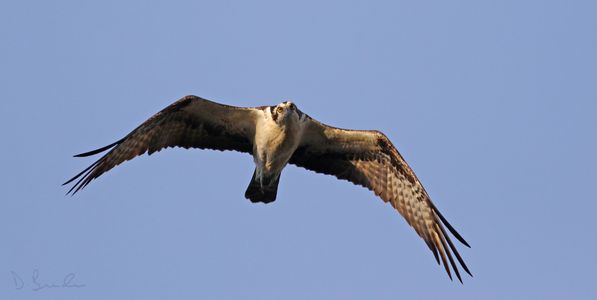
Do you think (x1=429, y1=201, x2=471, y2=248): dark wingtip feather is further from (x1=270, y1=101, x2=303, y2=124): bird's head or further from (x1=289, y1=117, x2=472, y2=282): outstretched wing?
(x1=270, y1=101, x2=303, y2=124): bird's head

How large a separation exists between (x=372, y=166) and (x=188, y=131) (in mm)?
2859

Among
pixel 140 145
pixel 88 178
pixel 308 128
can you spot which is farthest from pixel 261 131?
pixel 88 178

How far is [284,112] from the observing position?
1269 cm

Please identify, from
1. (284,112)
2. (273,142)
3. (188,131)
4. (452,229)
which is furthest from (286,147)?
(452,229)

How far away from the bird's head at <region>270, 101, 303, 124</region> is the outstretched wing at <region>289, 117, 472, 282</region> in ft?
1.75

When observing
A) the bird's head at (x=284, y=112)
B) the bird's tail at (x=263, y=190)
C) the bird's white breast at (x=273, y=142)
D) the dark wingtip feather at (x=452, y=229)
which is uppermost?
the bird's head at (x=284, y=112)

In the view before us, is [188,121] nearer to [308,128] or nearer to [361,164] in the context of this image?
[308,128]

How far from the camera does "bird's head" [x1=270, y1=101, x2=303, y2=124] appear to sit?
12680mm

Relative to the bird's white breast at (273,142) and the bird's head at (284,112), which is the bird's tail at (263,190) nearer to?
the bird's white breast at (273,142)

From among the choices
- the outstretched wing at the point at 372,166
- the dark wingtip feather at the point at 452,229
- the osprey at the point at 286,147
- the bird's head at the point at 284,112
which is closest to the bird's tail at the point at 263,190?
the osprey at the point at 286,147

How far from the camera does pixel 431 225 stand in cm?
1321

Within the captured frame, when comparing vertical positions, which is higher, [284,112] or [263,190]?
[284,112]

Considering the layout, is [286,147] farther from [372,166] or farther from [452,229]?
[452,229]

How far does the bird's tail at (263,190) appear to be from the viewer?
13.4 m
